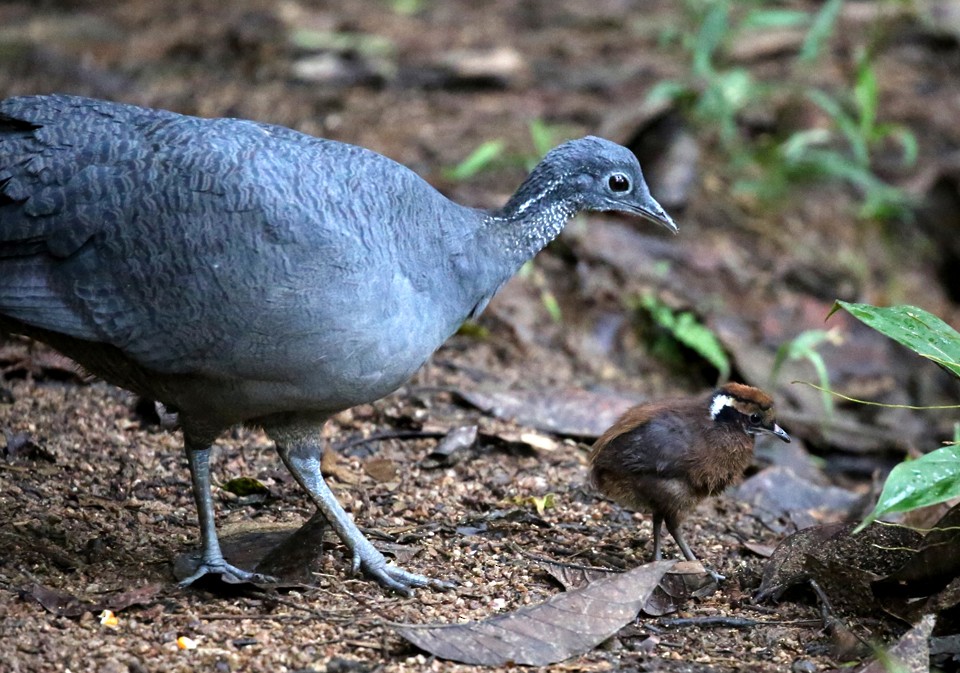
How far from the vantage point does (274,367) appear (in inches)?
170

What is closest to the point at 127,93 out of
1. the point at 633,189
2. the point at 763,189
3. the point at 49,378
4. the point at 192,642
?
the point at 49,378

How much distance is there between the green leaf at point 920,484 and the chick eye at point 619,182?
1.78 meters

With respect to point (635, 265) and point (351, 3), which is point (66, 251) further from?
point (351, 3)

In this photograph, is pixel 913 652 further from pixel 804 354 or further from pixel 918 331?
pixel 804 354

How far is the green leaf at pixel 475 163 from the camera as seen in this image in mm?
8000

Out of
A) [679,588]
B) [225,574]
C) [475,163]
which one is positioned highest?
[475,163]

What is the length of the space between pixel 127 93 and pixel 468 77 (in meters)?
2.58

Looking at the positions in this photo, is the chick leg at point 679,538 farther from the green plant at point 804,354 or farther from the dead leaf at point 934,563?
the green plant at point 804,354

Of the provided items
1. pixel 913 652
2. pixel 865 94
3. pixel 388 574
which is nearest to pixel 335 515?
pixel 388 574

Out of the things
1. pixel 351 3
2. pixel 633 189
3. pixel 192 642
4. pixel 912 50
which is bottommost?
pixel 192 642

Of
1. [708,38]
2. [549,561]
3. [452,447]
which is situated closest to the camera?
[549,561]

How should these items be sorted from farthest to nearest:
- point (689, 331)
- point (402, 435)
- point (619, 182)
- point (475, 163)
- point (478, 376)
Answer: point (475, 163) < point (689, 331) < point (478, 376) < point (402, 435) < point (619, 182)

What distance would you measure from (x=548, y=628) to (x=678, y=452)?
1020 millimetres

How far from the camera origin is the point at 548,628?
412 centimetres
